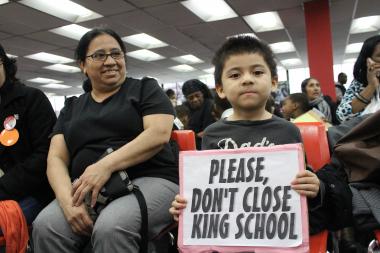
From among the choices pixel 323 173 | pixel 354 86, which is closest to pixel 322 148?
pixel 323 173

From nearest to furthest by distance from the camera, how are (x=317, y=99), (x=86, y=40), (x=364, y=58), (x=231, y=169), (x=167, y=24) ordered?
(x=231, y=169)
(x=86, y=40)
(x=364, y=58)
(x=317, y=99)
(x=167, y=24)

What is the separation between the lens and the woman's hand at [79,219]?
1.36 metres

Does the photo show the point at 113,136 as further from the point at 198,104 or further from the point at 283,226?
the point at 198,104

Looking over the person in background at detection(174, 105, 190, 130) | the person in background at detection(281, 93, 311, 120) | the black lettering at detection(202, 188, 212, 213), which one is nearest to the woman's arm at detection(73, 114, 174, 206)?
the black lettering at detection(202, 188, 212, 213)

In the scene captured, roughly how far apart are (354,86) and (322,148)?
0.95m

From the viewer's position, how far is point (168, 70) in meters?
11.4

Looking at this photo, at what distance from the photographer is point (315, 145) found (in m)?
1.29

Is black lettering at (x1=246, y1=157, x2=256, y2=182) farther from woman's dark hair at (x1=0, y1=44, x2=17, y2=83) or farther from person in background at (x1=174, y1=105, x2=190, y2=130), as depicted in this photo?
person in background at (x1=174, y1=105, x2=190, y2=130)

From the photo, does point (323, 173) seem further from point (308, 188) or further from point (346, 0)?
point (346, 0)

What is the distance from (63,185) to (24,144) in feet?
1.36

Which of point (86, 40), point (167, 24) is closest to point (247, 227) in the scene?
point (86, 40)

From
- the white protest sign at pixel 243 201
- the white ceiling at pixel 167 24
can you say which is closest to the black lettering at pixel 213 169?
the white protest sign at pixel 243 201

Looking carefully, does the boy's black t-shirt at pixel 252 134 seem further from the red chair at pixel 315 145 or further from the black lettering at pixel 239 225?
the black lettering at pixel 239 225

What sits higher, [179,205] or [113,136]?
[113,136]
